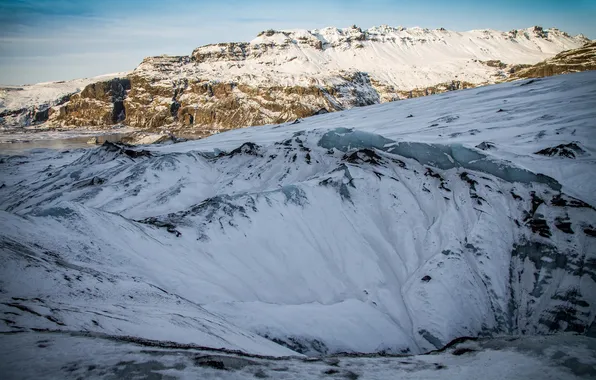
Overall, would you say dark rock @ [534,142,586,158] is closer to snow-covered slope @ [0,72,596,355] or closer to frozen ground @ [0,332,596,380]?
snow-covered slope @ [0,72,596,355]

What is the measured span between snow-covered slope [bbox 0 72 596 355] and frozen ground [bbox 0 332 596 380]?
1822 millimetres

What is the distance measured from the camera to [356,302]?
20250 mm

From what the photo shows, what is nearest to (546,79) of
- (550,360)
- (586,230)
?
(586,230)

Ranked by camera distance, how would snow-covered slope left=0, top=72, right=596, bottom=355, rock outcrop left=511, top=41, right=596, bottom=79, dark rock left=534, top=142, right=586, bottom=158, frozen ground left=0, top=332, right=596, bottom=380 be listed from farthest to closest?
rock outcrop left=511, top=41, right=596, bottom=79
dark rock left=534, top=142, right=586, bottom=158
snow-covered slope left=0, top=72, right=596, bottom=355
frozen ground left=0, top=332, right=596, bottom=380

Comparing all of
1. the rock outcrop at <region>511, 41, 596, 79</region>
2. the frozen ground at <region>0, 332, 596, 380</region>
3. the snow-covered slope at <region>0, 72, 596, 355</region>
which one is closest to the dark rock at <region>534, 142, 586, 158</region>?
the snow-covered slope at <region>0, 72, 596, 355</region>

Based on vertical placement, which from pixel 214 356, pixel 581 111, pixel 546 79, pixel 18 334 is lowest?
pixel 214 356

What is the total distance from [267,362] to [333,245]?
18563 mm

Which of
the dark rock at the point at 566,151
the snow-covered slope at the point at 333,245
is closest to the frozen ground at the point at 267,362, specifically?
the snow-covered slope at the point at 333,245

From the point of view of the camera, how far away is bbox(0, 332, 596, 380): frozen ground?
5445mm

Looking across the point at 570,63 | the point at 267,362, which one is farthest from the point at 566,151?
the point at 570,63

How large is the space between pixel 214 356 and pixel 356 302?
1508cm

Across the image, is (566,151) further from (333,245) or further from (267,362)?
(267,362)

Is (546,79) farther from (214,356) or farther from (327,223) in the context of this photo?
(214,356)

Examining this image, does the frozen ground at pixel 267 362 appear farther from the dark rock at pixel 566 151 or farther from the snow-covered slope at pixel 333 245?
the dark rock at pixel 566 151
